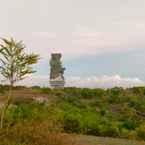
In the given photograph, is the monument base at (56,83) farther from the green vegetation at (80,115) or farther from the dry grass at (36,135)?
the dry grass at (36,135)

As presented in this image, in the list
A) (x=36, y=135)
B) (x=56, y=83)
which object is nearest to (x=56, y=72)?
(x=56, y=83)

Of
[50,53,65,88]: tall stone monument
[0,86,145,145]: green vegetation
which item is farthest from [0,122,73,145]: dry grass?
[50,53,65,88]: tall stone monument

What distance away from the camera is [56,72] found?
5422 centimetres

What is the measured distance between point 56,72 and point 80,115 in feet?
74.4

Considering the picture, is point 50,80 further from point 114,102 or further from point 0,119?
point 0,119

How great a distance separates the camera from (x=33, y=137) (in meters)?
20.0

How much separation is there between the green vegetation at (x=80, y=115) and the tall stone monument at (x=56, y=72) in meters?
1.37

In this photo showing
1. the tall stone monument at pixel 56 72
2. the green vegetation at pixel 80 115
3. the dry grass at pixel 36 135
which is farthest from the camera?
the tall stone monument at pixel 56 72

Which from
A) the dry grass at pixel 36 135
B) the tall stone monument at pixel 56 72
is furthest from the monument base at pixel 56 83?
the dry grass at pixel 36 135

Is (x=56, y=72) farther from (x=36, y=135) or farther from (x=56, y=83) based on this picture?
(x=36, y=135)

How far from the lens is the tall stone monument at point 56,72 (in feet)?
169

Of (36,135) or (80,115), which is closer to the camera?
(36,135)

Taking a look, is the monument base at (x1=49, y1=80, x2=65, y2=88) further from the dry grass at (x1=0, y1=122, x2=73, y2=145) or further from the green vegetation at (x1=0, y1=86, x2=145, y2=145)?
the dry grass at (x1=0, y1=122, x2=73, y2=145)

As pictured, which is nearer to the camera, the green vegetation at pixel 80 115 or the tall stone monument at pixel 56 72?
the green vegetation at pixel 80 115
